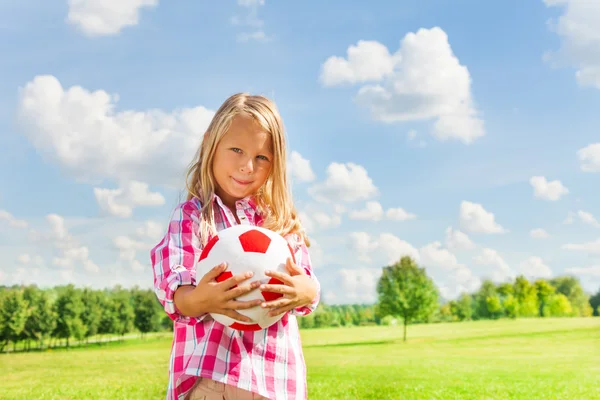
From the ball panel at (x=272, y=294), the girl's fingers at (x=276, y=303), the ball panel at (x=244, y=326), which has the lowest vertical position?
the ball panel at (x=244, y=326)

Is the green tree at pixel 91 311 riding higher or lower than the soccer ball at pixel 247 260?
lower

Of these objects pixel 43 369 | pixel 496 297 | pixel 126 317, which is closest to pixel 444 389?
pixel 43 369

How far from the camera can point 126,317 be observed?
1422 inches

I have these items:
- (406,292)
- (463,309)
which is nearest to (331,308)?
(406,292)

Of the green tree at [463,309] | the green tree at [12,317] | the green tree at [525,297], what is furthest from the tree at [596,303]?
the green tree at [12,317]

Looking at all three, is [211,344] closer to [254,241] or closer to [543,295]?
[254,241]

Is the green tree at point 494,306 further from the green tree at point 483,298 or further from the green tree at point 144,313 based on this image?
the green tree at point 144,313

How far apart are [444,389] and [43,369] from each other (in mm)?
13509

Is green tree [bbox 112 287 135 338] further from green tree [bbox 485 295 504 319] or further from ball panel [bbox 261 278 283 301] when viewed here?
ball panel [bbox 261 278 283 301]

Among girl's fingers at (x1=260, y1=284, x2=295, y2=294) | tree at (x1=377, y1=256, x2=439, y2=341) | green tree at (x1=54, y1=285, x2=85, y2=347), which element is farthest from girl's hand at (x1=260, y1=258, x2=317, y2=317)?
tree at (x1=377, y1=256, x2=439, y2=341)

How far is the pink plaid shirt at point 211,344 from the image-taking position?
104 inches

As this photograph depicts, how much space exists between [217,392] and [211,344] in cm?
21

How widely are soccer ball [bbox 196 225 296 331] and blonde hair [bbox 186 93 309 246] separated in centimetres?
33

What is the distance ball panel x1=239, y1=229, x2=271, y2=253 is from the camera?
8.55 ft
